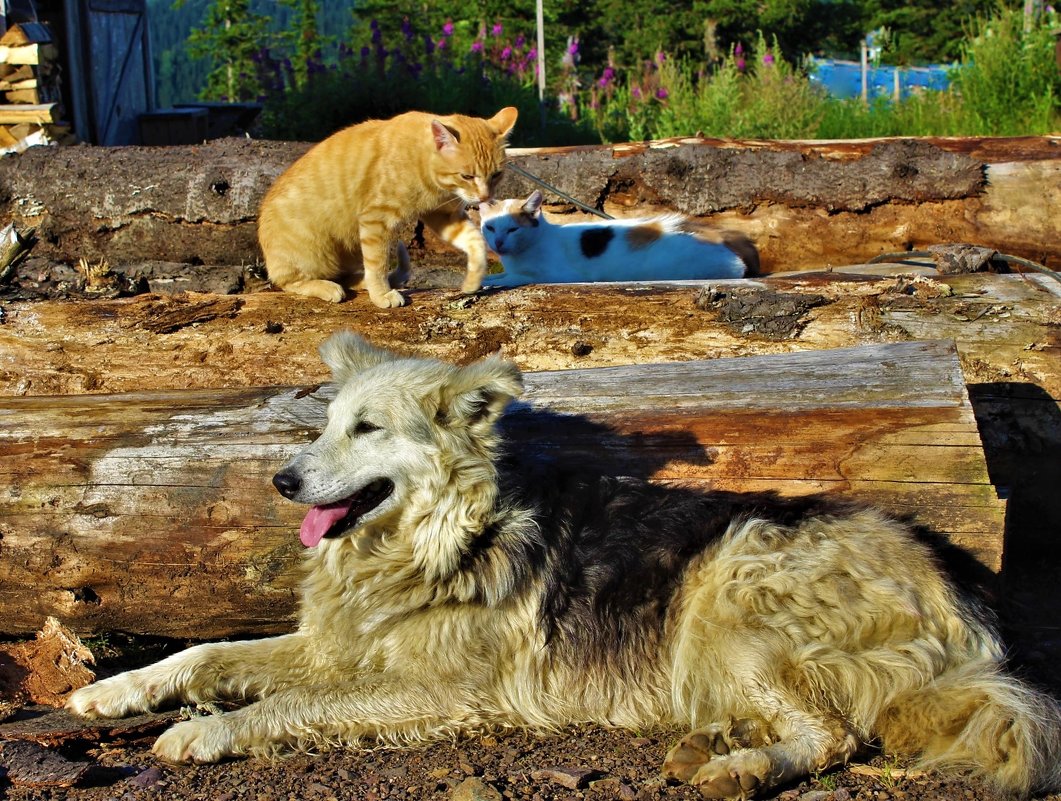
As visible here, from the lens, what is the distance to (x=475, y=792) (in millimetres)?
3342

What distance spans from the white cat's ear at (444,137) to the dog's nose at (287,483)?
11.5 feet

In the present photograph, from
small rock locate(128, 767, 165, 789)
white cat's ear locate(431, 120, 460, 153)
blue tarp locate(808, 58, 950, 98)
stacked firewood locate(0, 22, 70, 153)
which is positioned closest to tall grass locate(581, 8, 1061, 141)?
blue tarp locate(808, 58, 950, 98)

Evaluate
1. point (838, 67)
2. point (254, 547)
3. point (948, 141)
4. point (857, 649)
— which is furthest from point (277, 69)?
point (857, 649)

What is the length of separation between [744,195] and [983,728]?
18.4 feet

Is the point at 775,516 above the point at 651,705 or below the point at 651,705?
above

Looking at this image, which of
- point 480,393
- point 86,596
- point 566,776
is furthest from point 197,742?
point 480,393

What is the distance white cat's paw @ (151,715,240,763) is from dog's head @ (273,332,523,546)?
0.72 meters

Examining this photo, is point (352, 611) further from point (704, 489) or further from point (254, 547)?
point (704, 489)

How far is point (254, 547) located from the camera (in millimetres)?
4406

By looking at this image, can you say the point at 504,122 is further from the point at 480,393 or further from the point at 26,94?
the point at 26,94

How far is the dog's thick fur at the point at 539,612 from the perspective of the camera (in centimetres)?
373

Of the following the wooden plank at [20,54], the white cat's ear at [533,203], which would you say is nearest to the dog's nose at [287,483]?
the white cat's ear at [533,203]

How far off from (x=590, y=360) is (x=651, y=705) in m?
2.25

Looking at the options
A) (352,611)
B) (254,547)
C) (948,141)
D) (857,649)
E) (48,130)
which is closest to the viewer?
(857,649)
